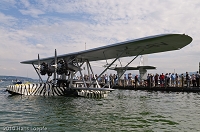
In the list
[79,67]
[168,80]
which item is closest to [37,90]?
[79,67]

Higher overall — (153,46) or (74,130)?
(153,46)

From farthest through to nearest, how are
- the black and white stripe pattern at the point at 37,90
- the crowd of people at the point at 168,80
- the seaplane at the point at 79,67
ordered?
1. the crowd of people at the point at 168,80
2. the black and white stripe pattern at the point at 37,90
3. the seaplane at the point at 79,67

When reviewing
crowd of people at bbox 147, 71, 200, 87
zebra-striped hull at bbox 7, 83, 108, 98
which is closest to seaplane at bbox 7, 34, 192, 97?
zebra-striped hull at bbox 7, 83, 108, 98

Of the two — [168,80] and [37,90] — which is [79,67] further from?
[168,80]

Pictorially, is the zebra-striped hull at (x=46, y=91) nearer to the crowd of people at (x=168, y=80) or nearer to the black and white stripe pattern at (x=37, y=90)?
the black and white stripe pattern at (x=37, y=90)

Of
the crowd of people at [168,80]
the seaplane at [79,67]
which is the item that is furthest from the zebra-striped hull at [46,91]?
the crowd of people at [168,80]

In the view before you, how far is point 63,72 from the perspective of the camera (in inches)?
642

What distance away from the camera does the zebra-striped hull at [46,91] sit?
16.0 m

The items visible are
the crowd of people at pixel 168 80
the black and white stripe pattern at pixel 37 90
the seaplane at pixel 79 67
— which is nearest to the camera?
the seaplane at pixel 79 67

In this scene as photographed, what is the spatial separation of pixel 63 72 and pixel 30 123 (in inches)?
369

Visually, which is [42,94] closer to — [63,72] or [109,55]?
[63,72]

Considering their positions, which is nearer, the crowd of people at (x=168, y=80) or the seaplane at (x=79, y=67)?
the seaplane at (x=79, y=67)

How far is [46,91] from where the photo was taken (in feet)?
53.1

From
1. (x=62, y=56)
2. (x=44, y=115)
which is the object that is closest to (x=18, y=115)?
(x=44, y=115)
